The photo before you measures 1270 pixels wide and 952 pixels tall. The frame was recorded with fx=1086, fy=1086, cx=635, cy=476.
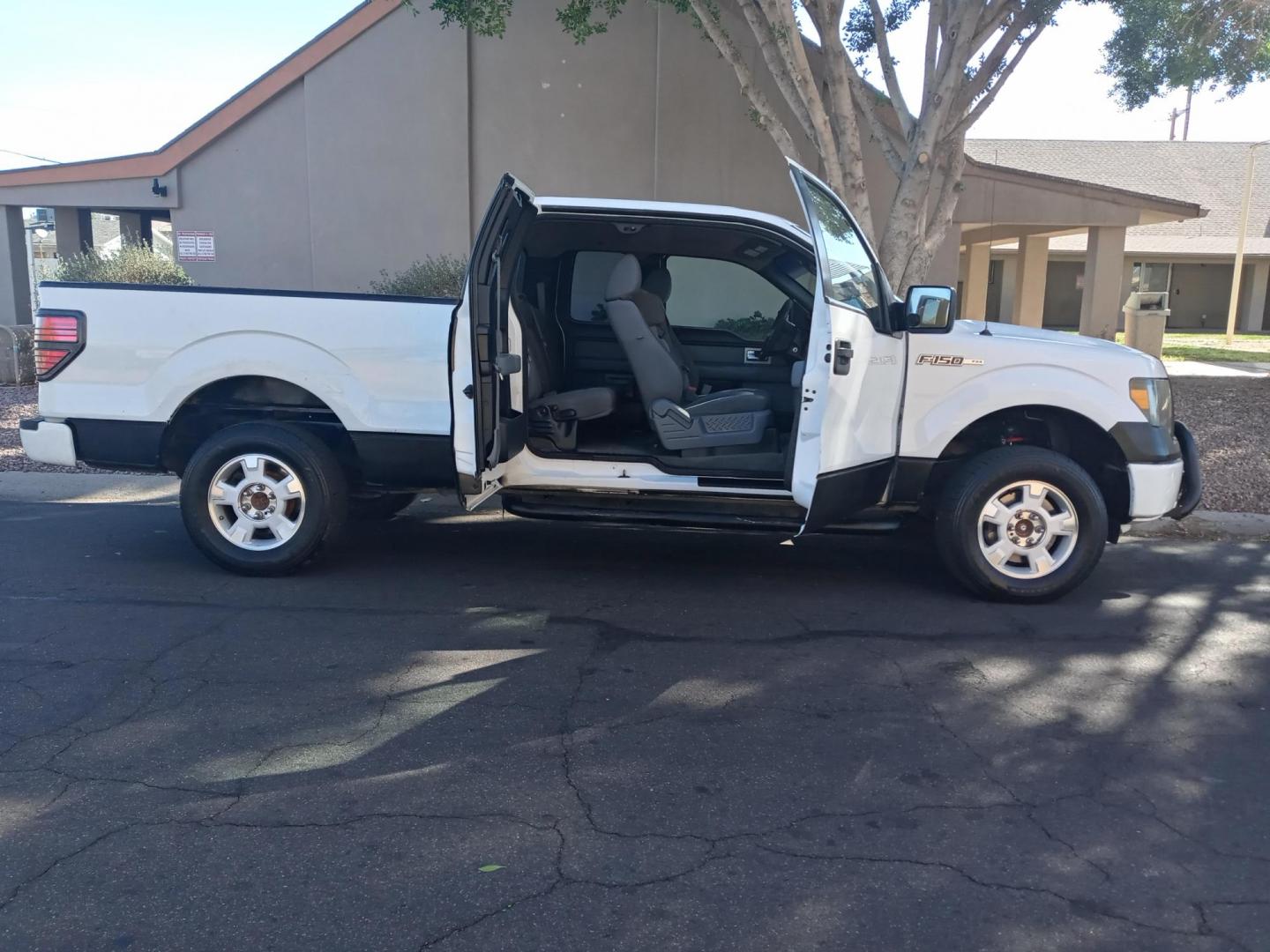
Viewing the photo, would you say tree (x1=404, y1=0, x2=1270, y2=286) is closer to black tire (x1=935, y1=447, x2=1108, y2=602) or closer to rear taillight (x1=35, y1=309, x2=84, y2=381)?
black tire (x1=935, y1=447, x2=1108, y2=602)

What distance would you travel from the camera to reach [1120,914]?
3203 millimetres

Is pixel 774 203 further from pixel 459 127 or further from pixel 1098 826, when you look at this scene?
pixel 1098 826

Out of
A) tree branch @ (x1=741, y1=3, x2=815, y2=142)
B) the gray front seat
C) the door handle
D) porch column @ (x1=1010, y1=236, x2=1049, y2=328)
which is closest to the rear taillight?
the gray front seat

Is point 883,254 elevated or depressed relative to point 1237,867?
elevated

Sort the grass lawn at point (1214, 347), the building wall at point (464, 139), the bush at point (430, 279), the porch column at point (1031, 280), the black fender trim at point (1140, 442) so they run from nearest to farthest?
the black fender trim at point (1140, 442) → the bush at point (430, 279) → the building wall at point (464, 139) → the grass lawn at point (1214, 347) → the porch column at point (1031, 280)

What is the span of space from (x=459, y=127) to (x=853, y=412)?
40.0ft

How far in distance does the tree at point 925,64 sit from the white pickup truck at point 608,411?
4.57 meters

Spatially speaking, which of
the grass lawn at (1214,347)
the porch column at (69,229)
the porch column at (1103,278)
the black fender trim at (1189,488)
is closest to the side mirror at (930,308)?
the black fender trim at (1189,488)

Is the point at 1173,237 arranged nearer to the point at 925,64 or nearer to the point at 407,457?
the point at 925,64

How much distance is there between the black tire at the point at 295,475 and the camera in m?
6.35

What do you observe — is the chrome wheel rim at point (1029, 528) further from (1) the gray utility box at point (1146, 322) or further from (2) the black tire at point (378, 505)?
(1) the gray utility box at point (1146, 322)

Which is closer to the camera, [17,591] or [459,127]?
[17,591]

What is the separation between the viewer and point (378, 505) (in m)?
7.75

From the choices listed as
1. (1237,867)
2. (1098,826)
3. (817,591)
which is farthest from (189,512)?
(1237,867)
